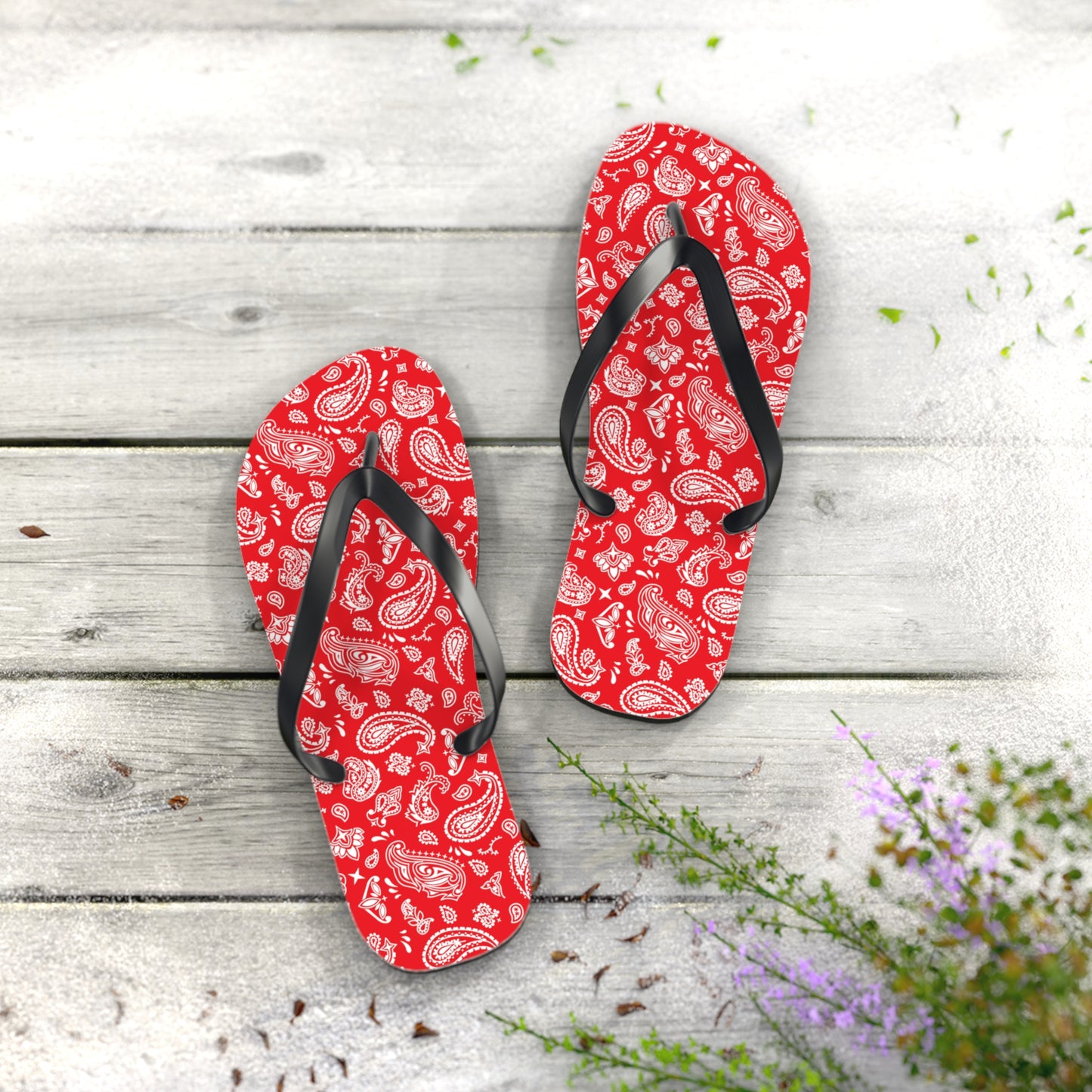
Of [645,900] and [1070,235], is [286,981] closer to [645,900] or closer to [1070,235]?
[645,900]

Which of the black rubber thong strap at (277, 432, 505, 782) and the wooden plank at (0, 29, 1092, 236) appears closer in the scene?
the black rubber thong strap at (277, 432, 505, 782)

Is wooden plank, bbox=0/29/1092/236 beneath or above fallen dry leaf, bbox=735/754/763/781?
above

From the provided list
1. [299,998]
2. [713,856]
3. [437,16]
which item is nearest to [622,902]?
[713,856]

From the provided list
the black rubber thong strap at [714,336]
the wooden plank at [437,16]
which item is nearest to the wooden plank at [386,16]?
the wooden plank at [437,16]

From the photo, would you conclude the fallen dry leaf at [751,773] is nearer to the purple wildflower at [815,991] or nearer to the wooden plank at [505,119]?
the purple wildflower at [815,991]

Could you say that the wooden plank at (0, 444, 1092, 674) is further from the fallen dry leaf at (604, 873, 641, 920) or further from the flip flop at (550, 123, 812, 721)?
the fallen dry leaf at (604, 873, 641, 920)

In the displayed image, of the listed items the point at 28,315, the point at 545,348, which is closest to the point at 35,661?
the point at 28,315

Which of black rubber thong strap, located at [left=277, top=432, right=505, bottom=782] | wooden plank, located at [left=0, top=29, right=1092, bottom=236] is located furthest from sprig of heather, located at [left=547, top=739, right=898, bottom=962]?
wooden plank, located at [left=0, top=29, right=1092, bottom=236]

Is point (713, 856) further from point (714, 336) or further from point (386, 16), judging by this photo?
point (386, 16)
